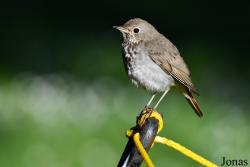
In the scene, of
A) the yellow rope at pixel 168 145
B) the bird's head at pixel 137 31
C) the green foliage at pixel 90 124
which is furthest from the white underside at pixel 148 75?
the yellow rope at pixel 168 145

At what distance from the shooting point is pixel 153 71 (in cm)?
427

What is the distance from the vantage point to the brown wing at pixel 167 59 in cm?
427

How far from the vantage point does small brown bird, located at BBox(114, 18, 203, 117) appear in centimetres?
420

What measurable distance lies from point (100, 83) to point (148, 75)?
189 centimetres

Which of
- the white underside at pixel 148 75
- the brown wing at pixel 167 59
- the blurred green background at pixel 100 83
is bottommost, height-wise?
the white underside at pixel 148 75

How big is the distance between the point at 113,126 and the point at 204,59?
→ 137 cm

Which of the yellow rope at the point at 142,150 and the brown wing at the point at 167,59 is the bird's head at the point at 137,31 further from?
the yellow rope at the point at 142,150

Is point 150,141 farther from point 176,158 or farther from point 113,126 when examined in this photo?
point 113,126

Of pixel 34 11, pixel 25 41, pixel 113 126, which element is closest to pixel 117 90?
pixel 113 126

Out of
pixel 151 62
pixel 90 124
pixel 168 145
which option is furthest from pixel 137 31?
pixel 168 145

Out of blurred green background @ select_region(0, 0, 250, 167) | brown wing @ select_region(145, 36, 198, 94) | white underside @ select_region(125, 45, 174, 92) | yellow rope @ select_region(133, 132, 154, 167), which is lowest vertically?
yellow rope @ select_region(133, 132, 154, 167)

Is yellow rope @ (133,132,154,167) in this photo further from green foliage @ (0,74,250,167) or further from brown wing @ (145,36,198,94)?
green foliage @ (0,74,250,167)

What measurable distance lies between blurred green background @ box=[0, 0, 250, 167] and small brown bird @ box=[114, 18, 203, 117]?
937 mm

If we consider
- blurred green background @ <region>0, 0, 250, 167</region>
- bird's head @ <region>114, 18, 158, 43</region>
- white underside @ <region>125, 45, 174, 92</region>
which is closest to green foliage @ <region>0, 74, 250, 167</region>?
blurred green background @ <region>0, 0, 250, 167</region>
